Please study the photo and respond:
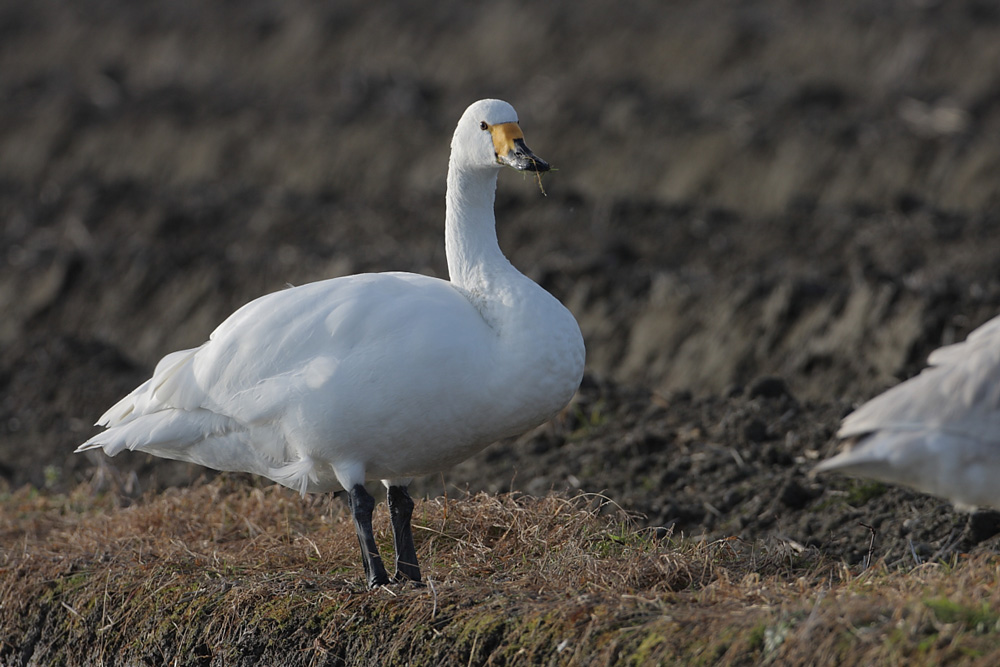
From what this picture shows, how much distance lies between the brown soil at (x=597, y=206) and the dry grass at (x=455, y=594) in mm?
698

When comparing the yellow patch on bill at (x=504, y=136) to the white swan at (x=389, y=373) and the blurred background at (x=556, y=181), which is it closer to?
the white swan at (x=389, y=373)

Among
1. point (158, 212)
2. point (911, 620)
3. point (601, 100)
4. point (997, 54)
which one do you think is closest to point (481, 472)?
point (911, 620)

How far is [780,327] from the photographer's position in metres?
9.89

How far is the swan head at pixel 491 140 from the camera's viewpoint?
5.49 meters

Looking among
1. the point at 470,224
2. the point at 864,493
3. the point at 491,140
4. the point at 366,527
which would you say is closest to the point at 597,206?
the point at 864,493

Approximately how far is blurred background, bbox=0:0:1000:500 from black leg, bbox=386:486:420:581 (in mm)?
2483

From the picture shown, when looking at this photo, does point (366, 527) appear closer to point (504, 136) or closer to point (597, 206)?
point (504, 136)

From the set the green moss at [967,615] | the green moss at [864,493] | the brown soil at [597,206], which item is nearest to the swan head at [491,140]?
the brown soil at [597,206]

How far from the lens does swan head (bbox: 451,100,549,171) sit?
5489 mm

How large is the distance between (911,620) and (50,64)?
69.1 feet

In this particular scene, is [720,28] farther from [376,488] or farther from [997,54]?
[376,488]

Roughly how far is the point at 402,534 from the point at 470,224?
56.6 inches

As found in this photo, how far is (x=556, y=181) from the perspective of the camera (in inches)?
592

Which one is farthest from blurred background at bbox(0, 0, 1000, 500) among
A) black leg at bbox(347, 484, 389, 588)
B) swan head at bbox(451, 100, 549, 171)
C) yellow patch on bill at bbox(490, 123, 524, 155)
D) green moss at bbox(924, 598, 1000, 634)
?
green moss at bbox(924, 598, 1000, 634)
